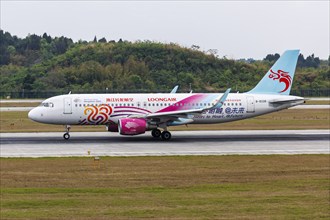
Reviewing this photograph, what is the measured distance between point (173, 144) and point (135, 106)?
15.8ft

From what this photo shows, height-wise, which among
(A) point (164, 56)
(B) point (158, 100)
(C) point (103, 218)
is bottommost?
(C) point (103, 218)

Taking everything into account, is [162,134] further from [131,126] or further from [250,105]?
[250,105]

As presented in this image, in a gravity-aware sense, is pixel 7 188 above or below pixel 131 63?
below

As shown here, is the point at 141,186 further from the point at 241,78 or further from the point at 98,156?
the point at 241,78

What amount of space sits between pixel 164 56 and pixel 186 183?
85353mm

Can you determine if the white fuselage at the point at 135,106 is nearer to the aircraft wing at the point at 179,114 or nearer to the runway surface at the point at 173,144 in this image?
the aircraft wing at the point at 179,114

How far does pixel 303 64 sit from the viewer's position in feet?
595

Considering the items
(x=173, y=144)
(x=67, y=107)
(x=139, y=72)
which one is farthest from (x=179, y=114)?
(x=139, y=72)

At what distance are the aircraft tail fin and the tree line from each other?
158 feet

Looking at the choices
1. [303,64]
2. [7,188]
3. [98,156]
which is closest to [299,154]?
[98,156]

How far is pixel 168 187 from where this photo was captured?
87.3ft

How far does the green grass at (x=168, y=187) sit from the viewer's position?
834 inches

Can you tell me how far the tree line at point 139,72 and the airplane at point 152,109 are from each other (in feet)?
163

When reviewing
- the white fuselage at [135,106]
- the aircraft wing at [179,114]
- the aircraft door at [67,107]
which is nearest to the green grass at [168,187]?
the aircraft wing at [179,114]
